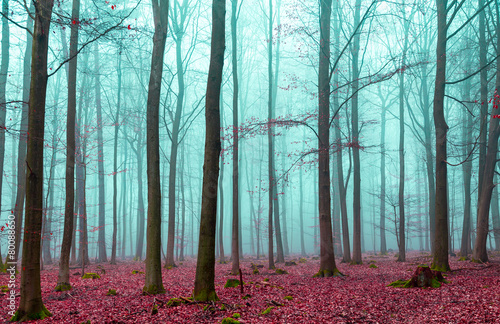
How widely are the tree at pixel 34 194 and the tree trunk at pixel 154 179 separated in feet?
7.14

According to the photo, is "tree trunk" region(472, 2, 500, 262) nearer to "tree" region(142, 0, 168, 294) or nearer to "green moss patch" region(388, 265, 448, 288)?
"green moss patch" region(388, 265, 448, 288)

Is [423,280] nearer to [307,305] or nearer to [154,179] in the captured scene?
[307,305]

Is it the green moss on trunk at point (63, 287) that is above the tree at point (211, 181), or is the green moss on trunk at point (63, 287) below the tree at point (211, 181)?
below

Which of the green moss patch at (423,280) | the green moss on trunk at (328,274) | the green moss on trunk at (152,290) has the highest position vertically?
the green moss patch at (423,280)

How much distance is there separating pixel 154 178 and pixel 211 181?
5.85ft

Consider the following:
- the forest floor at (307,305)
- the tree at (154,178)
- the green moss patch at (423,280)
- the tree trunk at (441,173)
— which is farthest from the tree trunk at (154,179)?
the tree trunk at (441,173)

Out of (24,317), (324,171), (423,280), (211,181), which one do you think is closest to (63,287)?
(24,317)

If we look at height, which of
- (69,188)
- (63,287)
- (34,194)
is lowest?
(63,287)

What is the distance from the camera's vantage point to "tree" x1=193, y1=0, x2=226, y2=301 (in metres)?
5.73

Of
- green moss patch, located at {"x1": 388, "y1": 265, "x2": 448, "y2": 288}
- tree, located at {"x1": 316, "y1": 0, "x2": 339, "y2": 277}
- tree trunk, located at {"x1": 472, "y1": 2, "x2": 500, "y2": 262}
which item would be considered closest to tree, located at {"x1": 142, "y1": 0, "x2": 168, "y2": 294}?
tree, located at {"x1": 316, "y1": 0, "x2": 339, "y2": 277}

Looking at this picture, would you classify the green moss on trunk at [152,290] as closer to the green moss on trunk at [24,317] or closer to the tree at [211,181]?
the tree at [211,181]

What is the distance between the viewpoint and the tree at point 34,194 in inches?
188

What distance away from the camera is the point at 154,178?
22.8 feet

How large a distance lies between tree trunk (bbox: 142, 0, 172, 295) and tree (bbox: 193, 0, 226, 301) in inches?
56.7
